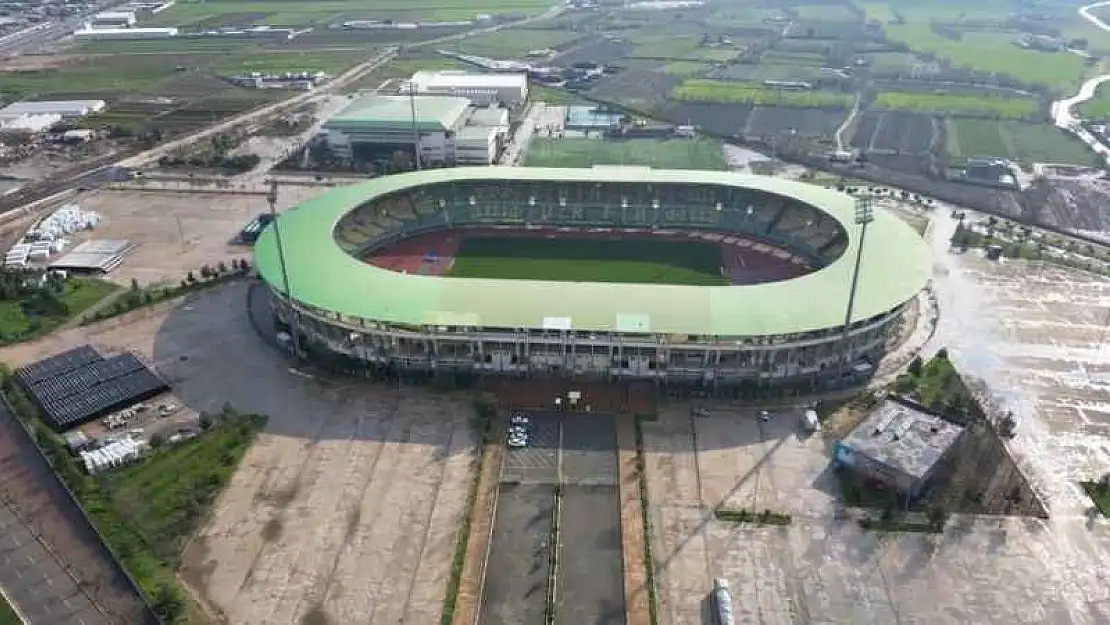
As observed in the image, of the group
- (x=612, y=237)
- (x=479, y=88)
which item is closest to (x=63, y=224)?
(x=612, y=237)

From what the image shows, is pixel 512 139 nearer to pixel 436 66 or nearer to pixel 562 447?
pixel 436 66

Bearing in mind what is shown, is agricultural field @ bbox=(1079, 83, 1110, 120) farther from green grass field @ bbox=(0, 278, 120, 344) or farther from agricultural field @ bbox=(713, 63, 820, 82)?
green grass field @ bbox=(0, 278, 120, 344)

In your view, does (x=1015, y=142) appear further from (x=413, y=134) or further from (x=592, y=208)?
(x=413, y=134)

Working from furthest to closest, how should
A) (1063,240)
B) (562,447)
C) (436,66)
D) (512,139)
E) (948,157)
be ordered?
(436,66)
(512,139)
(948,157)
(1063,240)
(562,447)

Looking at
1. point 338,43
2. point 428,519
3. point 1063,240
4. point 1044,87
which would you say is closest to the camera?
point 428,519

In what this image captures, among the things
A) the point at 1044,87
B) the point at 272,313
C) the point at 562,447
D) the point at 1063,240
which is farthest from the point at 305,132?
the point at 1044,87

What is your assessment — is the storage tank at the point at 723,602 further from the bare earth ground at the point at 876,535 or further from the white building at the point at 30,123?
the white building at the point at 30,123
